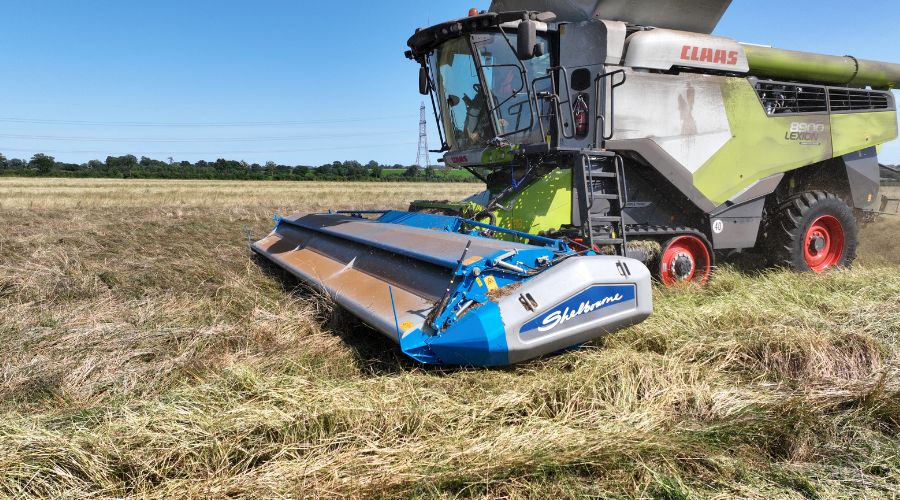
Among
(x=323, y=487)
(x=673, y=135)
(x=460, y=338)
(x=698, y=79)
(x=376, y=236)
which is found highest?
(x=698, y=79)

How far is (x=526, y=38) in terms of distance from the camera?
4.14 m

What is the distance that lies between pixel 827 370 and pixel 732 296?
1546mm

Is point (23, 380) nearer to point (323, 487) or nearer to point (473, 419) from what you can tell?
point (323, 487)

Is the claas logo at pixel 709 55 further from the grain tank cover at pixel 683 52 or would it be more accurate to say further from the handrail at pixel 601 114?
the handrail at pixel 601 114

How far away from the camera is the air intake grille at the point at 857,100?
6.20m

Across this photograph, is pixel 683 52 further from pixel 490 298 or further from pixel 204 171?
pixel 204 171

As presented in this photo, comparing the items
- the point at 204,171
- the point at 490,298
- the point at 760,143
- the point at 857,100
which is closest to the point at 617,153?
the point at 760,143

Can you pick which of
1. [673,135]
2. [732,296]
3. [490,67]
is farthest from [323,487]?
[673,135]

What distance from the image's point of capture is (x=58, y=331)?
3299 mm

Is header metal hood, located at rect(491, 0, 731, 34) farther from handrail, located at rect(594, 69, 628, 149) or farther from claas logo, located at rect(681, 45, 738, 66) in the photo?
handrail, located at rect(594, 69, 628, 149)

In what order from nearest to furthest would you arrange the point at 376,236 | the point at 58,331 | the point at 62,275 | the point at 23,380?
the point at 23,380 < the point at 58,331 < the point at 376,236 < the point at 62,275

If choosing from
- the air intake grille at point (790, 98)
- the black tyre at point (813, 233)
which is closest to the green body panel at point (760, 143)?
the air intake grille at point (790, 98)

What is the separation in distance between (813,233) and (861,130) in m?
1.39

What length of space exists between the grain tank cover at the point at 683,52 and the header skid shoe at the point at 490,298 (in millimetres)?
2332
